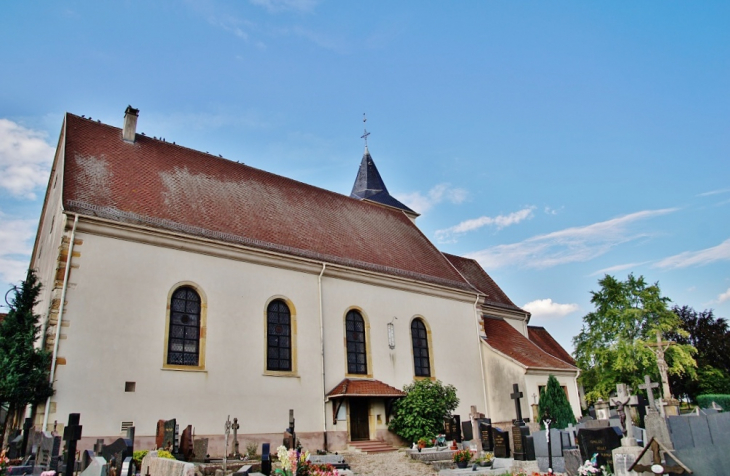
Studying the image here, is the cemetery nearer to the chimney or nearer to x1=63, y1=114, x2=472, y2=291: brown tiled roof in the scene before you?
x1=63, y1=114, x2=472, y2=291: brown tiled roof

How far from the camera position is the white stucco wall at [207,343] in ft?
42.1

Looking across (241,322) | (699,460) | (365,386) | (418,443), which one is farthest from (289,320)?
(699,460)

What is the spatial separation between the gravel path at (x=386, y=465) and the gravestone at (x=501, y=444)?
5.89 ft

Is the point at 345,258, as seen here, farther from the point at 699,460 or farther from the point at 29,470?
the point at 699,460

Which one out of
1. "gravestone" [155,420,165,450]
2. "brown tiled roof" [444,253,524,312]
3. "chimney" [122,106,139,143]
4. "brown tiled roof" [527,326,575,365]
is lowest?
"gravestone" [155,420,165,450]

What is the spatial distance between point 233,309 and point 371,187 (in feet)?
46.8

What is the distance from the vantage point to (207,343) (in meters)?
14.8

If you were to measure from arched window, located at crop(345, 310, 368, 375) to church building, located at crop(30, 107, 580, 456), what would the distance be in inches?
1.8

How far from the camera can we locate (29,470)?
9.56 metres

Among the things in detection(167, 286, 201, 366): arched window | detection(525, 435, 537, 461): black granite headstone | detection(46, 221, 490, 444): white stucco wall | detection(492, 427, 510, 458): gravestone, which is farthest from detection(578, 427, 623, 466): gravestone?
detection(167, 286, 201, 366): arched window

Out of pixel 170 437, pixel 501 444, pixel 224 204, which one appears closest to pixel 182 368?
pixel 170 437

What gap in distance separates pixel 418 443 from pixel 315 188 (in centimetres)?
1111

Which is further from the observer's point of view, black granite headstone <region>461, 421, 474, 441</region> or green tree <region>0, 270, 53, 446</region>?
black granite headstone <region>461, 421, 474, 441</region>

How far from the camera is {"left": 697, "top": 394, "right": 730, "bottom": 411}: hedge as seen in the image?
28.6 m
